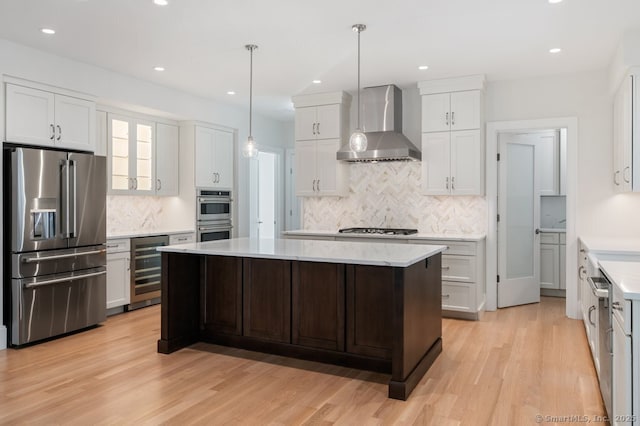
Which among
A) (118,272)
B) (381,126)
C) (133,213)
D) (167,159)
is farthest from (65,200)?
(381,126)

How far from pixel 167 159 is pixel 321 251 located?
11.1 ft

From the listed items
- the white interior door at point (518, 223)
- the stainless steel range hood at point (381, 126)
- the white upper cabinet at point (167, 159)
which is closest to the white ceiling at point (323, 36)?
the stainless steel range hood at point (381, 126)

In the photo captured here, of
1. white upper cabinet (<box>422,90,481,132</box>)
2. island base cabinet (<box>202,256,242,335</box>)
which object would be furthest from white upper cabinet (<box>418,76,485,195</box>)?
island base cabinet (<box>202,256,242,335</box>)

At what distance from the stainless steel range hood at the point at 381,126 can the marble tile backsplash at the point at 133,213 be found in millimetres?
2572

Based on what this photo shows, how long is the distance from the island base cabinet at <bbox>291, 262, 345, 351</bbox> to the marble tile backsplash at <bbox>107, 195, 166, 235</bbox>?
3.02 meters

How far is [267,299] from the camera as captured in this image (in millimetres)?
3820

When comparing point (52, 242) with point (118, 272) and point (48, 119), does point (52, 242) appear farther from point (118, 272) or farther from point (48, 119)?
point (48, 119)

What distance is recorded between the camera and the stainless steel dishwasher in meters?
5.41

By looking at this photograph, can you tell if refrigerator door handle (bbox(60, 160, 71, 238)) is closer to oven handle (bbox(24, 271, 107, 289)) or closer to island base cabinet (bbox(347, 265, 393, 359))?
oven handle (bbox(24, 271, 107, 289))

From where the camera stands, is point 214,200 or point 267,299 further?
point 214,200

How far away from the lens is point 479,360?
3.75 m

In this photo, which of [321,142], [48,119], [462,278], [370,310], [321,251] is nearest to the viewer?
[370,310]

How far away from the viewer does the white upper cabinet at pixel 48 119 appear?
13.6 ft

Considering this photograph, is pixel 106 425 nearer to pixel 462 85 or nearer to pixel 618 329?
pixel 618 329
